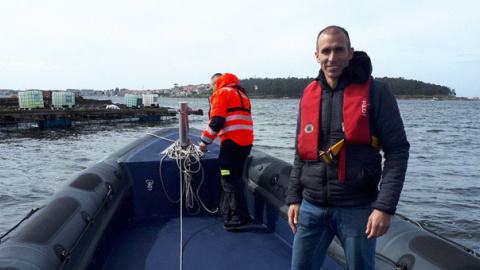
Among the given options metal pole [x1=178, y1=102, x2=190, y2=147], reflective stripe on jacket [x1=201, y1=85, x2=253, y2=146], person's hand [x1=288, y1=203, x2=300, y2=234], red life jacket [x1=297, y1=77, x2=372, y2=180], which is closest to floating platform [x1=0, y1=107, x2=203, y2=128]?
metal pole [x1=178, y1=102, x2=190, y2=147]

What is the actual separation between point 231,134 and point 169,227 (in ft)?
4.56

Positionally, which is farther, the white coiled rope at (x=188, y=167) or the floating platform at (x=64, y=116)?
the floating platform at (x=64, y=116)

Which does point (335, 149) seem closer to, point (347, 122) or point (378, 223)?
point (347, 122)

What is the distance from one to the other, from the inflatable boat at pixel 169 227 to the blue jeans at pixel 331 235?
57 centimetres

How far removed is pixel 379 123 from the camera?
1.90m

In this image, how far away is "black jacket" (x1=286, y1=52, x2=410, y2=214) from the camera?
1.84m

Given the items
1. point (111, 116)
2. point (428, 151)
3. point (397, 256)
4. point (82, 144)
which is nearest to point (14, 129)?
point (111, 116)

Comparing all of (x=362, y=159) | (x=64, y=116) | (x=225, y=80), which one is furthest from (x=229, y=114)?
(x=64, y=116)

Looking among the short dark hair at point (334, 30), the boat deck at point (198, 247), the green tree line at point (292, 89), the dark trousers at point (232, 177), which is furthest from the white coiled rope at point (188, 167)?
the green tree line at point (292, 89)

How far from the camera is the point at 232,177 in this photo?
430 centimetres

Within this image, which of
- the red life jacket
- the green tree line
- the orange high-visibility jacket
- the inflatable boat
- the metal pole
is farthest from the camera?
the green tree line

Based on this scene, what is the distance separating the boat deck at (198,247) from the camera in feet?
11.6

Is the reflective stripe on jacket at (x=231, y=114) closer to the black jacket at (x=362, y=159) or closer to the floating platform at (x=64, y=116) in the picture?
the black jacket at (x=362, y=159)

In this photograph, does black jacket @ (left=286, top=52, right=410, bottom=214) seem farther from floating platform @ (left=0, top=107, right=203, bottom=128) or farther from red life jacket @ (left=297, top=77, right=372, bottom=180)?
floating platform @ (left=0, top=107, right=203, bottom=128)
